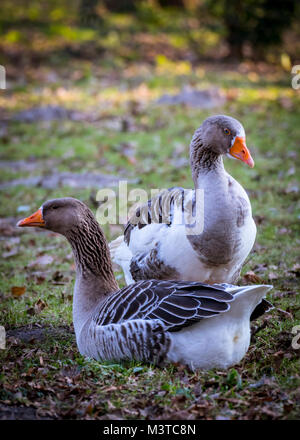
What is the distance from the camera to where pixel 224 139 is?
4941 millimetres

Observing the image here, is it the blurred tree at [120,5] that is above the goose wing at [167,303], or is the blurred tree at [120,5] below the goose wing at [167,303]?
above

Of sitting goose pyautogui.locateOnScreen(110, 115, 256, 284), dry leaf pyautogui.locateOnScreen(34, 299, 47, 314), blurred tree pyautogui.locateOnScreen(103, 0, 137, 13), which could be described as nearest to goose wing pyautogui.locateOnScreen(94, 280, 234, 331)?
sitting goose pyautogui.locateOnScreen(110, 115, 256, 284)

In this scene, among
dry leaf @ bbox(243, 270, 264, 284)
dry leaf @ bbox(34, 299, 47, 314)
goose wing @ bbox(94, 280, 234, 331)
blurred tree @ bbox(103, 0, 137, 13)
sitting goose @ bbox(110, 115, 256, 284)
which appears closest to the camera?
goose wing @ bbox(94, 280, 234, 331)

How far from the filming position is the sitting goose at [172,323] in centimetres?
405

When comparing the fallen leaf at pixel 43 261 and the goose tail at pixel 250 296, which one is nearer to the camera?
the goose tail at pixel 250 296

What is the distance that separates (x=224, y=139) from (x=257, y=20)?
1149 cm

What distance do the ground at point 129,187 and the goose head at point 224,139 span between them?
4.94 ft

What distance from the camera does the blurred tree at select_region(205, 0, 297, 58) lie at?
15.1m

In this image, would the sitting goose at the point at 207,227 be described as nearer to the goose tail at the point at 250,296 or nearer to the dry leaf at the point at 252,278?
the goose tail at the point at 250,296

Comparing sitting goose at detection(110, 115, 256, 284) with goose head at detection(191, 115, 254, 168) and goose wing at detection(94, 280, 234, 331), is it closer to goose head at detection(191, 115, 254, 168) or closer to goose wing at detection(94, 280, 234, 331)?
goose head at detection(191, 115, 254, 168)

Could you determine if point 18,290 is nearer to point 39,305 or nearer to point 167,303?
point 39,305

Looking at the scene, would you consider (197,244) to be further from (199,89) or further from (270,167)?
(199,89)

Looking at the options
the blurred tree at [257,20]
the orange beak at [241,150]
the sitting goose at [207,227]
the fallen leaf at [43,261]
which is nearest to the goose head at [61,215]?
the sitting goose at [207,227]

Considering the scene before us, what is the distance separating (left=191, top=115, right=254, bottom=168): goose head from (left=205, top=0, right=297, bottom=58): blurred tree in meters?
11.3
